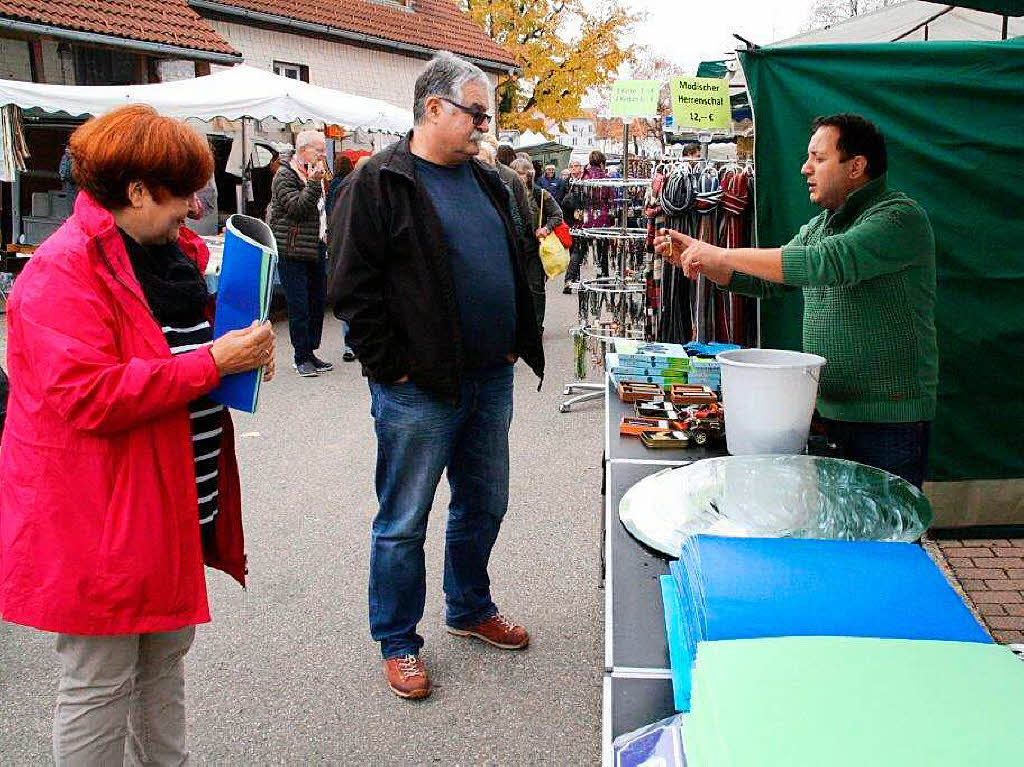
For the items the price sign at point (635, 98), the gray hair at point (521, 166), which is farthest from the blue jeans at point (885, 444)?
the gray hair at point (521, 166)

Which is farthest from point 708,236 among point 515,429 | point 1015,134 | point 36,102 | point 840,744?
point 36,102

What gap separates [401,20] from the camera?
2055 cm

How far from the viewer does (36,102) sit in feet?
29.9

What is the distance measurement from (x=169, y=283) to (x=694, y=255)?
1313 mm

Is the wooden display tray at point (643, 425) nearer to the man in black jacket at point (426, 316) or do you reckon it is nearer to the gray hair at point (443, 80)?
the man in black jacket at point (426, 316)

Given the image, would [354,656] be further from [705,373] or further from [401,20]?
[401,20]

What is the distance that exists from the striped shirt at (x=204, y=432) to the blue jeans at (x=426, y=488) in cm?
68

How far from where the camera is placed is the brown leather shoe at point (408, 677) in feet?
9.43

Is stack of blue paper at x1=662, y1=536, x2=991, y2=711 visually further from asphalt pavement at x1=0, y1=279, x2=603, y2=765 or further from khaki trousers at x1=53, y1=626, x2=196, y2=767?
asphalt pavement at x1=0, y1=279, x2=603, y2=765

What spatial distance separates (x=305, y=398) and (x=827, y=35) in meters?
4.81

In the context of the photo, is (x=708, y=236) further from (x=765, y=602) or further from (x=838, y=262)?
(x=765, y=602)

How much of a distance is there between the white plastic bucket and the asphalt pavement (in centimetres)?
114

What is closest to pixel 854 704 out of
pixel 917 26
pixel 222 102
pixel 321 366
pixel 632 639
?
pixel 632 639

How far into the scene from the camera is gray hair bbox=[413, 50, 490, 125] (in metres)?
2.55
